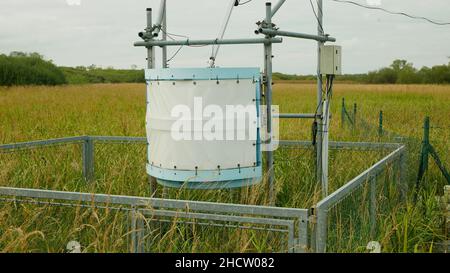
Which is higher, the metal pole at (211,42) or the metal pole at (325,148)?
the metal pole at (211,42)

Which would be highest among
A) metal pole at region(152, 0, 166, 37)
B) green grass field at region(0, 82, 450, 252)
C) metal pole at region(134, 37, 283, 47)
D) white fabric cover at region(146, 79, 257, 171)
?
metal pole at region(152, 0, 166, 37)

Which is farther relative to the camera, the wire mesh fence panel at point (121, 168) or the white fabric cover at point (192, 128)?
the wire mesh fence panel at point (121, 168)

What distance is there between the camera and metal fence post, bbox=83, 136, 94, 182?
682 centimetres

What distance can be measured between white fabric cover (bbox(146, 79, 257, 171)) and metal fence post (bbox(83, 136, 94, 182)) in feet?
8.65

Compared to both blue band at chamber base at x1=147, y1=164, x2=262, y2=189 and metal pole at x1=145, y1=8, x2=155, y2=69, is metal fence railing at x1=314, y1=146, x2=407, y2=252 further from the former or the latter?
metal pole at x1=145, y1=8, x2=155, y2=69

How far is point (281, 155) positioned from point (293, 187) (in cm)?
100

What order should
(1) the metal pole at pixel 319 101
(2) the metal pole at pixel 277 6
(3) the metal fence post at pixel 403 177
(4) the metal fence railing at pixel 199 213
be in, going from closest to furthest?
(4) the metal fence railing at pixel 199 213 < (2) the metal pole at pixel 277 6 < (1) the metal pole at pixel 319 101 < (3) the metal fence post at pixel 403 177

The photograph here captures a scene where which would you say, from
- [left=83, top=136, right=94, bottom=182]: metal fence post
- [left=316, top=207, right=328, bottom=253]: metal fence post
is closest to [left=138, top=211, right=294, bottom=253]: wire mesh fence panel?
[left=316, top=207, right=328, bottom=253]: metal fence post

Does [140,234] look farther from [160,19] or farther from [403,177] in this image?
[403,177]

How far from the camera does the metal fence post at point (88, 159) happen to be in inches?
269

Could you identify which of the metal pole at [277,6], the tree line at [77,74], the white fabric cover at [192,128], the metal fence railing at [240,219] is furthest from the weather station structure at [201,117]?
the tree line at [77,74]

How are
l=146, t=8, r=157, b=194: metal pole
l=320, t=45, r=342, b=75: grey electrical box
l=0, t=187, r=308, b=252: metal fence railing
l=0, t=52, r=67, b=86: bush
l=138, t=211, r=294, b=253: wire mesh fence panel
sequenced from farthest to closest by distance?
l=0, t=52, r=67, b=86: bush
l=320, t=45, r=342, b=75: grey electrical box
l=146, t=8, r=157, b=194: metal pole
l=138, t=211, r=294, b=253: wire mesh fence panel
l=0, t=187, r=308, b=252: metal fence railing

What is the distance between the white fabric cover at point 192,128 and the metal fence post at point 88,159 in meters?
2.64
